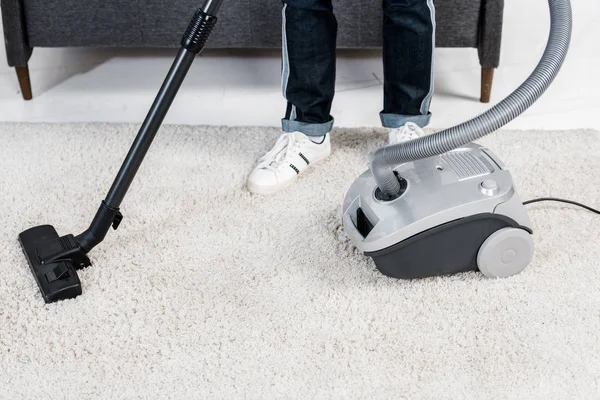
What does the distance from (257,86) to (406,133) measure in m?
0.58

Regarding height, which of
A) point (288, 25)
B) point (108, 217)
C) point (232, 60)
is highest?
point (288, 25)

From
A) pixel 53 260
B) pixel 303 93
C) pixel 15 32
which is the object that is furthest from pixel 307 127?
pixel 15 32

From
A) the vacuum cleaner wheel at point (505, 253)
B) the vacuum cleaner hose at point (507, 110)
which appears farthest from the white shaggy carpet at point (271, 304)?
the vacuum cleaner hose at point (507, 110)

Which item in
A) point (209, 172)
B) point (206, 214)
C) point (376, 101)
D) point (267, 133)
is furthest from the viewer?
point (376, 101)

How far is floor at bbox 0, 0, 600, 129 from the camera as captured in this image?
6.22 feet

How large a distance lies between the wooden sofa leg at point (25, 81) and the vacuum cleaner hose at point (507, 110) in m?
1.14

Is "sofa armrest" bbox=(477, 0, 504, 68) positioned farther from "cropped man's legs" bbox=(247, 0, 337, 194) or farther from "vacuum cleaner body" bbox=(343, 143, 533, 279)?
"vacuum cleaner body" bbox=(343, 143, 533, 279)

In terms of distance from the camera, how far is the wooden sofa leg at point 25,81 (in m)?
1.96

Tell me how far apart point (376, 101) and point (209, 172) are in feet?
1.77

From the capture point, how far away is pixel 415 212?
1.20 m

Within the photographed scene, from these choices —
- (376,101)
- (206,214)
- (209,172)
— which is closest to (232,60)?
(376,101)

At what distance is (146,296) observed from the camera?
1.27 m

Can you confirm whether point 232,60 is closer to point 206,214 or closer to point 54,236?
point 206,214

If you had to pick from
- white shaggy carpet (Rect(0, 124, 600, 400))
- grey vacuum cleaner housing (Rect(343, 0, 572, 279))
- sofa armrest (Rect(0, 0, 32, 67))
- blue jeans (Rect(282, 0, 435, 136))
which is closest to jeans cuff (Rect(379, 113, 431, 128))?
blue jeans (Rect(282, 0, 435, 136))
